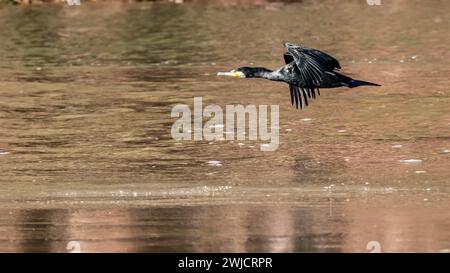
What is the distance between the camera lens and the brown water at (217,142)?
9.32 meters

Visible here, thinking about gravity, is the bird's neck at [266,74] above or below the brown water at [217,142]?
above

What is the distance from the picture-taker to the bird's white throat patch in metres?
13.1

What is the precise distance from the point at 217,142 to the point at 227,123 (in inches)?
39.9

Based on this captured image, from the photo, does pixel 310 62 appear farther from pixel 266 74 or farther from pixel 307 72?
pixel 266 74

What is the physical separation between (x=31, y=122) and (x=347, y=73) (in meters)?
4.96

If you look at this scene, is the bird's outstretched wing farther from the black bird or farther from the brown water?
the brown water

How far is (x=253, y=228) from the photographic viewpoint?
366 inches

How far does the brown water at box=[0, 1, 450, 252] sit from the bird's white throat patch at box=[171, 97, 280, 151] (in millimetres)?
161

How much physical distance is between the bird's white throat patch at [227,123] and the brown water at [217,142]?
161mm

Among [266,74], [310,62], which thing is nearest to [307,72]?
[310,62]

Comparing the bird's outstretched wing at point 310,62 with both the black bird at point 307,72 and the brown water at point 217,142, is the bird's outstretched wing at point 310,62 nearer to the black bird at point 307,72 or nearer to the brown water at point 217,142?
the black bird at point 307,72

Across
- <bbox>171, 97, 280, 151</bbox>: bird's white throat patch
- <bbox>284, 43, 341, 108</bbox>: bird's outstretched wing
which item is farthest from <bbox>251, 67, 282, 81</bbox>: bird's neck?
<bbox>171, 97, 280, 151</bbox>: bird's white throat patch

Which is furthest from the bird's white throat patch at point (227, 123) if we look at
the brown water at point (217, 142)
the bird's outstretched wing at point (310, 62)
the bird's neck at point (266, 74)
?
the bird's outstretched wing at point (310, 62)
